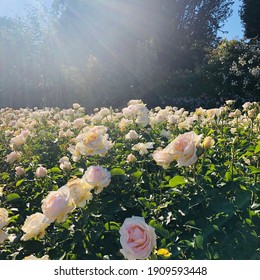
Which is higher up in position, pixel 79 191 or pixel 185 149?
pixel 185 149

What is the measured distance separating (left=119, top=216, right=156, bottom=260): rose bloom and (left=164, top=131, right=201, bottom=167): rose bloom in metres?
0.33

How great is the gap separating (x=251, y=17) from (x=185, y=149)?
58.7 ft

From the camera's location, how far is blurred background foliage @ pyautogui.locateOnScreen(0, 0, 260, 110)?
31.6 feet

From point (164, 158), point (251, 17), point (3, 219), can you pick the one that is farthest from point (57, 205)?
point (251, 17)

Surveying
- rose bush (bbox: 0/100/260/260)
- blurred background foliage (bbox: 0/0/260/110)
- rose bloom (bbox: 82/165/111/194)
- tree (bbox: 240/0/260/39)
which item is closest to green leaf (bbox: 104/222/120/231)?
rose bush (bbox: 0/100/260/260)

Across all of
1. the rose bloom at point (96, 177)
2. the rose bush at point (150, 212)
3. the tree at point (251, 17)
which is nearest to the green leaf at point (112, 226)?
the rose bush at point (150, 212)

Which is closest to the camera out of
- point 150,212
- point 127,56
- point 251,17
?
point 150,212

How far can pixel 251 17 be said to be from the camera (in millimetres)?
17547

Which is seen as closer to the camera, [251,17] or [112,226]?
[112,226]

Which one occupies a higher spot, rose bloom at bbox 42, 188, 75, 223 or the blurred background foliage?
rose bloom at bbox 42, 188, 75, 223

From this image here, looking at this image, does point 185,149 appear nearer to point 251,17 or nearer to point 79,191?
point 79,191

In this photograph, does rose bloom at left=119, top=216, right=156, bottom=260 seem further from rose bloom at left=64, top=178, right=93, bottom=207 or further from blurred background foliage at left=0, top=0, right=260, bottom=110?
blurred background foliage at left=0, top=0, right=260, bottom=110

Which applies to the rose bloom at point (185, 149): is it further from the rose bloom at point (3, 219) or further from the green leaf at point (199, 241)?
the rose bloom at point (3, 219)

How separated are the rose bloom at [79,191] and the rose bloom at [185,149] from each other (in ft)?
1.15
